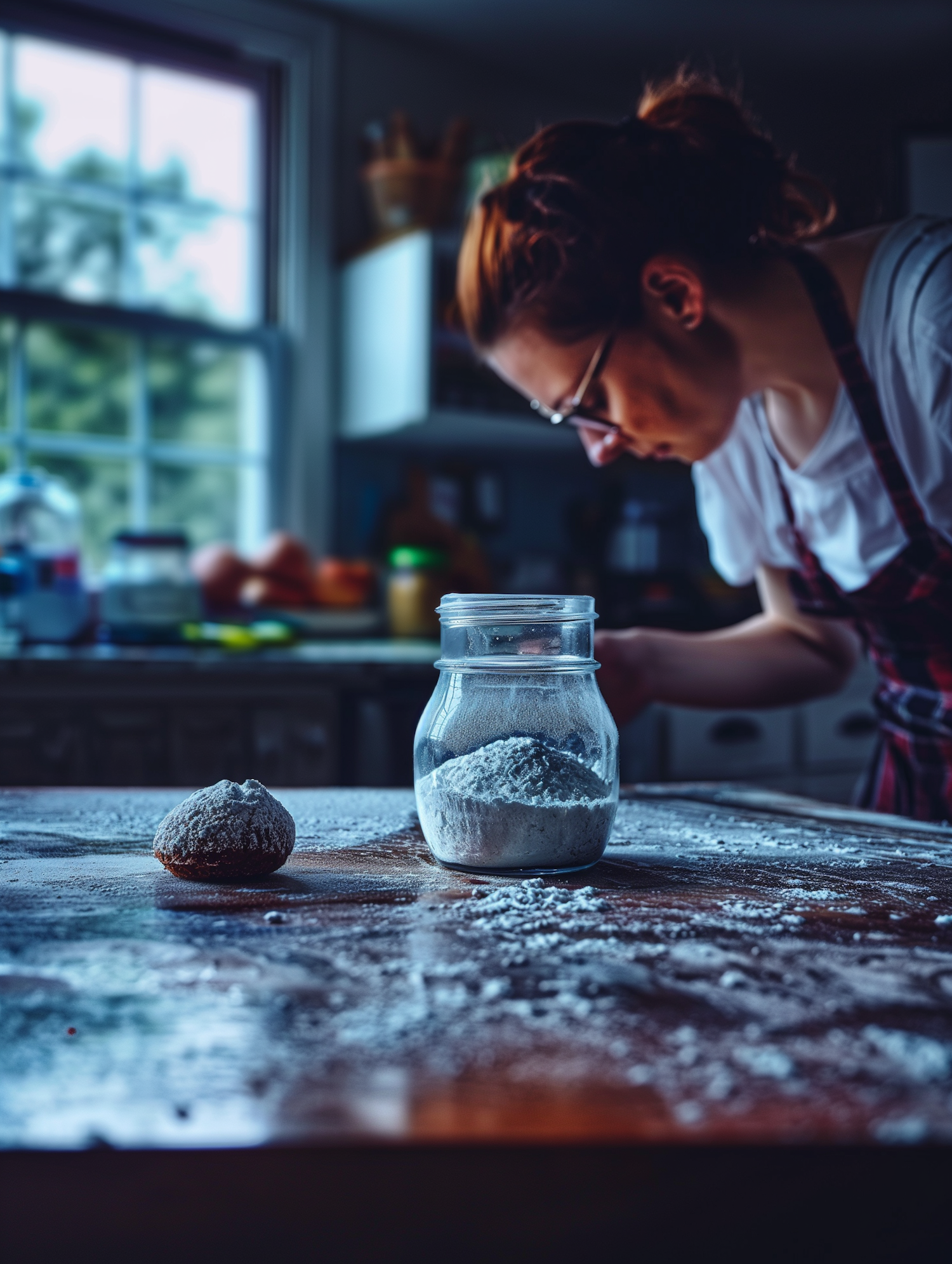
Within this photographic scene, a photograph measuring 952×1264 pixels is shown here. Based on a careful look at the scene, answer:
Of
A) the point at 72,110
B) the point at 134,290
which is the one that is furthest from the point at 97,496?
the point at 72,110

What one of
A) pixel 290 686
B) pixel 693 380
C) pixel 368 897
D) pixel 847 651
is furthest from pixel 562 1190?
pixel 290 686

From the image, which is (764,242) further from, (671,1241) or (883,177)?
(883,177)

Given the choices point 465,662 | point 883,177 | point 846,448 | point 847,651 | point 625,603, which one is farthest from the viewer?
point 883,177

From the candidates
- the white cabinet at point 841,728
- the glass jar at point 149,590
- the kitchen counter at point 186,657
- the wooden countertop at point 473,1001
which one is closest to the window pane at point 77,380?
the glass jar at point 149,590

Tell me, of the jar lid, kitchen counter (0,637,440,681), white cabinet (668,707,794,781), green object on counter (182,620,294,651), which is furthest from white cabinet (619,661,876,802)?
the jar lid

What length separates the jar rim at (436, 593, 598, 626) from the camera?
69 cm

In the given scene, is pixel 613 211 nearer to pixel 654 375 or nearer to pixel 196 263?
pixel 654 375

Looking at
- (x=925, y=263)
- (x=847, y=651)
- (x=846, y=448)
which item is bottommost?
(x=847, y=651)

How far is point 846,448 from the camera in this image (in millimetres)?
1115

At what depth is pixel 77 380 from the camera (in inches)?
106

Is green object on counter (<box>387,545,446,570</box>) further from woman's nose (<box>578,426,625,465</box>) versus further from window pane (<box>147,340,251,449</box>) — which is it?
woman's nose (<box>578,426,625,465</box>)

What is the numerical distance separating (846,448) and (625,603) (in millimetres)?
1867

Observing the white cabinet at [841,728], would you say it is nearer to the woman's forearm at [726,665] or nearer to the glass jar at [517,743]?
the woman's forearm at [726,665]

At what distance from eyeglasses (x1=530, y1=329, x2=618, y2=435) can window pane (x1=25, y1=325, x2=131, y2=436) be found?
1821 millimetres
